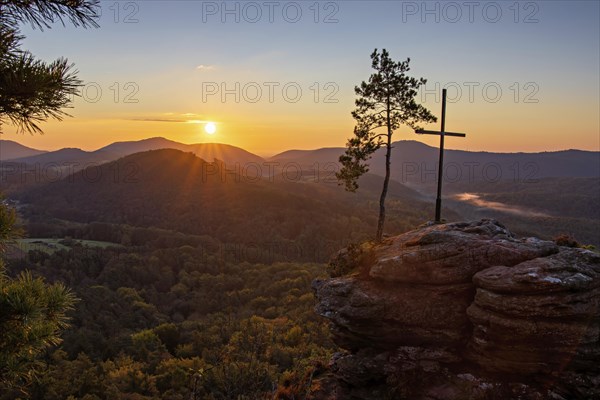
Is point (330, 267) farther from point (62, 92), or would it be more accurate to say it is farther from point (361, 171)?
point (62, 92)

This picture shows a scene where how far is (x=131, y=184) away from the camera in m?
146

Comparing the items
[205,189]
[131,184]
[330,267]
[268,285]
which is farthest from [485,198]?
[330,267]

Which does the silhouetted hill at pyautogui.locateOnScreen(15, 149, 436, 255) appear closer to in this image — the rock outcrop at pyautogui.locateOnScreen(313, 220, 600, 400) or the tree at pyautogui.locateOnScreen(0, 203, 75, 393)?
the rock outcrop at pyautogui.locateOnScreen(313, 220, 600, 400)

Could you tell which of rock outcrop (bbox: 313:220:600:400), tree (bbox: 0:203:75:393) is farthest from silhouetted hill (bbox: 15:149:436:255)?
tree (bbox: 0:203:75:393)

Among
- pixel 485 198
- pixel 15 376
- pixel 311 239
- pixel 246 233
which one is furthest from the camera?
pixel 485 198

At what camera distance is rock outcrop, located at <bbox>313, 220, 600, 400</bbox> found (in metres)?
10.1

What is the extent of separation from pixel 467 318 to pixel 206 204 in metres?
120

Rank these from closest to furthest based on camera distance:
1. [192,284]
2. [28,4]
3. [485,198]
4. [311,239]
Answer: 1. [28,4]
2. [192,284]
3. [311,239]
4. [485,198]

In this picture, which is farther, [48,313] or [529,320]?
[529,320]

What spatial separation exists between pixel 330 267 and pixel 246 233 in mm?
91952

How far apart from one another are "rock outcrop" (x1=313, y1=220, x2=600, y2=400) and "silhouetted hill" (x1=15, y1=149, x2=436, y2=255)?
7068 centimetres

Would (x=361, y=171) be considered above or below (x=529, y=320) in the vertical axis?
above

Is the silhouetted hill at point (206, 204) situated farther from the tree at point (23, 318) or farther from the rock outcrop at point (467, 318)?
the tree at point (23, 318)

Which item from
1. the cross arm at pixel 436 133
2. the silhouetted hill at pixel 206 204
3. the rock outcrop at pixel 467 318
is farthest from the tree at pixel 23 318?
the silhouetted hill at pixel 206 204
